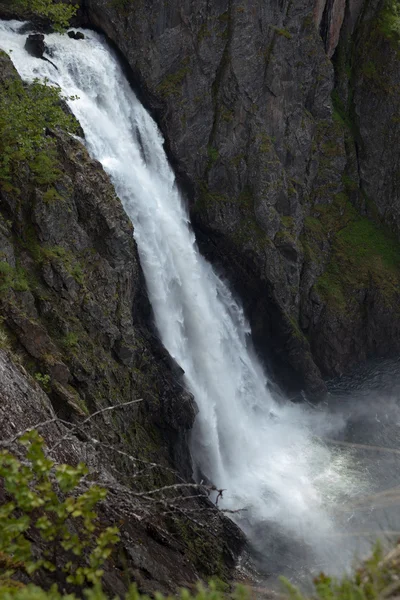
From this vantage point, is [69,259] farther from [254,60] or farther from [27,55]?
[254,60]

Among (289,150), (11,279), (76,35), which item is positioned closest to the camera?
(11,279)

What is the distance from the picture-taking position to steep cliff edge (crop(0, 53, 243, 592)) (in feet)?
40.6

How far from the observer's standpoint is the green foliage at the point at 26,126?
15023 millimetres

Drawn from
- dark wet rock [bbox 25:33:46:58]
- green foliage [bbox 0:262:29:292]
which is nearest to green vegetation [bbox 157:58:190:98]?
dark wet rock [bbox 25:33:46:58]

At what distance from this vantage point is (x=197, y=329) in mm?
24484

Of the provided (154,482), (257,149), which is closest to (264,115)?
(257,149)

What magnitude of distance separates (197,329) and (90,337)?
330 inches

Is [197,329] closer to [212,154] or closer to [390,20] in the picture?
[212,154]

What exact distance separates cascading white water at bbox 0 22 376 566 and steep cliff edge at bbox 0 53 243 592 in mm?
2018

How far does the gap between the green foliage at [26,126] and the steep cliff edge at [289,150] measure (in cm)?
1159

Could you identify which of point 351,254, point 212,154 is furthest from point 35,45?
point 351,254

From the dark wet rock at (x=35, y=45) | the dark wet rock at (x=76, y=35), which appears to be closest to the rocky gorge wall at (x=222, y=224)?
the dark wet rock at (x=76, y=35)

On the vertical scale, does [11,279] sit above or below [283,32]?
below

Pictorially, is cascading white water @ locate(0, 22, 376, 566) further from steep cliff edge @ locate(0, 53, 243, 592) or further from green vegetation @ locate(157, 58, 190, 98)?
steep cliff edge @ locate(0, 53, 243, 592)
